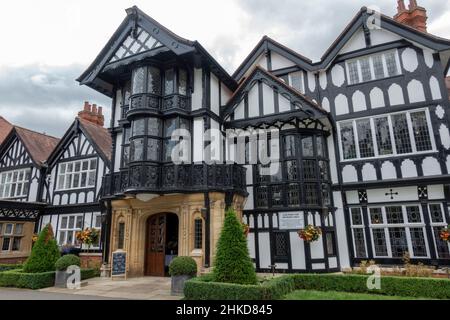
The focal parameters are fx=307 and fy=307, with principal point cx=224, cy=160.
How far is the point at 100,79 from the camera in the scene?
16766 mm

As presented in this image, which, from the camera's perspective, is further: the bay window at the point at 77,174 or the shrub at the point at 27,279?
the bay window at the point at 77,174

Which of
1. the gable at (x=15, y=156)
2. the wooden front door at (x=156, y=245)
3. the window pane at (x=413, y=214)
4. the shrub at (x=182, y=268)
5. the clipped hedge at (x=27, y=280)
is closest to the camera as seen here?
the shrub at (x=182, y=268)

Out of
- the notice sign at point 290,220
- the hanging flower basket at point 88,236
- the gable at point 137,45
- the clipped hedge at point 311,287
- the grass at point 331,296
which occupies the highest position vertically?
the gable at point 137,45

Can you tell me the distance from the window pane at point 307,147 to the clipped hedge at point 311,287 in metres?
5.65

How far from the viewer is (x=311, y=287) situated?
36.4ft

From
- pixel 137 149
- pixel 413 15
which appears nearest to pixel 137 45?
pixel 137 149

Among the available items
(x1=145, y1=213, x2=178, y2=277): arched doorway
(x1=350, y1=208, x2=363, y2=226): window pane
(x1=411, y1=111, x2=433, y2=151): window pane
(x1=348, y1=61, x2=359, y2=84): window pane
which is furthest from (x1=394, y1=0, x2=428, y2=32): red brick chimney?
(x1=145, y1=213, x2=178, y2=277): arched doorway

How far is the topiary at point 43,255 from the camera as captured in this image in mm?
12711

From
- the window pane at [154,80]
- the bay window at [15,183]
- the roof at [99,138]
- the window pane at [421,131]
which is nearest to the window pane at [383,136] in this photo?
the window pane at [421,131]

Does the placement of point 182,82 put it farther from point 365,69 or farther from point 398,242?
point 398,242

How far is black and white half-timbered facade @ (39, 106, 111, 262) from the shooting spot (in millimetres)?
19375

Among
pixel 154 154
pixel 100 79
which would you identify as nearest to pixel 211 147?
pixel 154 154

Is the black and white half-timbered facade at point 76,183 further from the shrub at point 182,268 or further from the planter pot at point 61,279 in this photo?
the shrub at point 182,268

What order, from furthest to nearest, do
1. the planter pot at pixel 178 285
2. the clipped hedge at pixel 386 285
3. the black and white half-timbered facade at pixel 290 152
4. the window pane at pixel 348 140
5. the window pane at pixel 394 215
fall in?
the window pane at pixel 348 140 < the window pane at pixel 394 215 < the black and white half-timbered facade at pixel 290 152 < the planter pot at pixel 178 285 < the clipped hedge at pixel 386 285
